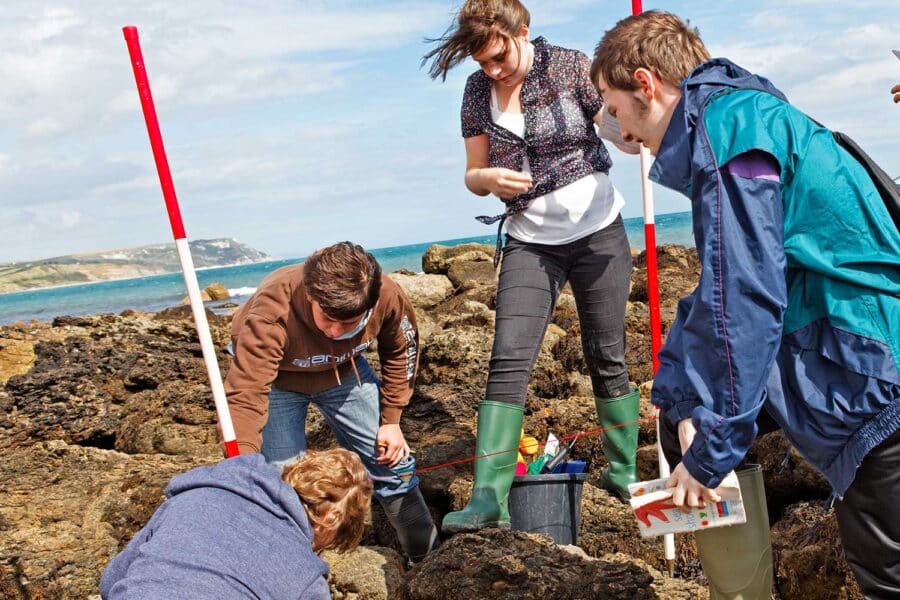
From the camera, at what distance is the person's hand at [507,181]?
3.70 meters

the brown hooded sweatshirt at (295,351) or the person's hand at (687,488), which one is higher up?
the brown hooded sweatshirt at (295,351)

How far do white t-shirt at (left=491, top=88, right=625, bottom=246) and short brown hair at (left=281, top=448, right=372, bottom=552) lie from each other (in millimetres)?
1430

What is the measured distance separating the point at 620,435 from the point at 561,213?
41.5 inches

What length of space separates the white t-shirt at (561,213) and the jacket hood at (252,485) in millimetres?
1657

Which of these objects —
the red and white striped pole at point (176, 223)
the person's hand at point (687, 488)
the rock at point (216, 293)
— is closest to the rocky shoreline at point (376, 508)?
the red and white striped pole at point (176, 223)

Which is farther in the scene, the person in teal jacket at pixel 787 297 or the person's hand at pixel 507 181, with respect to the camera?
the person's hand at pixel 507 181

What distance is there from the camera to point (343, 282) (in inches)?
139

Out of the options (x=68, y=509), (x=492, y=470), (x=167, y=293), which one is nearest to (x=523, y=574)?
(x=492, y=470)

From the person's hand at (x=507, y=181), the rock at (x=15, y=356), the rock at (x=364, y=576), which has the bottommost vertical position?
the rock at (x=364, y=576)

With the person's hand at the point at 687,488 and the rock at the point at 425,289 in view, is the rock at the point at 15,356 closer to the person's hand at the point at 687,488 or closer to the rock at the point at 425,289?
the rock at the point at 425,289

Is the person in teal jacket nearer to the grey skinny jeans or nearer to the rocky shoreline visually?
the rocky shoreline

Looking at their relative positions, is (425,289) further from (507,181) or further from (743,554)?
(743,554)

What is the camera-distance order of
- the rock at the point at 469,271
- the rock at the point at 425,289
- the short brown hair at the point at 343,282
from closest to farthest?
the short brown hair at the point at 343,282
the rock at the point at 425,289
the rock at the point at 469,271

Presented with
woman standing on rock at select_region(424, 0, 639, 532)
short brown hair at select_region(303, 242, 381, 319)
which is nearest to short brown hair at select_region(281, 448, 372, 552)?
short brown hair at select_region(303, 242, 381, 319)
